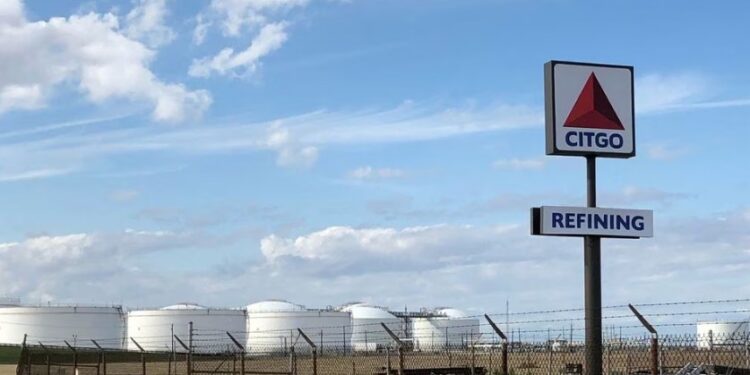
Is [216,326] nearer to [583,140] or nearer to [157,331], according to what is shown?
[157,331]

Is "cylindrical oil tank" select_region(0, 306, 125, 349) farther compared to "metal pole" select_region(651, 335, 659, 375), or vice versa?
"cylindrical oil tank" select_region(0, 306, 125, 349)

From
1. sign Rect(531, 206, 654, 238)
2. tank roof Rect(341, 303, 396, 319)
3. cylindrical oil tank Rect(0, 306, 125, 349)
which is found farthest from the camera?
tank roof Rect(341, 303, 396, 319)

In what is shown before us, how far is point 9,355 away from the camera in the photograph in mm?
89938

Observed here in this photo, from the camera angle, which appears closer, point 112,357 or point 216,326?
point 112,357

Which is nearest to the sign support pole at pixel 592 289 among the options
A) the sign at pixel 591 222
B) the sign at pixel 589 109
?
the sign at pixel 591 222

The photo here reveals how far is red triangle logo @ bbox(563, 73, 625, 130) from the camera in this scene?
43.7 feet

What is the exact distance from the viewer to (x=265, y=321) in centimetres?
11425

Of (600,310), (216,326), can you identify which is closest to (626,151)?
(600,310)

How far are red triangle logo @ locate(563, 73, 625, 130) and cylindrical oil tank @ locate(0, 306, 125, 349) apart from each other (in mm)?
102960

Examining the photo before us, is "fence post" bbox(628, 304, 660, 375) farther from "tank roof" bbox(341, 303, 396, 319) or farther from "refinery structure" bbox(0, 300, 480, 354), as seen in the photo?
"tank roof" bbox(341, 303, 396, 319)

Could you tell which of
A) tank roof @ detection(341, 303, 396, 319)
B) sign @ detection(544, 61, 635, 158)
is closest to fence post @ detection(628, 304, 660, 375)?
sign @ detection(544, 61, 635, 158)

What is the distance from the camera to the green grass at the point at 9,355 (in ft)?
261

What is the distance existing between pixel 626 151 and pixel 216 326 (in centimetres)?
10030

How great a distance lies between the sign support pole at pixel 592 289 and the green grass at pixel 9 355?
70.3m
